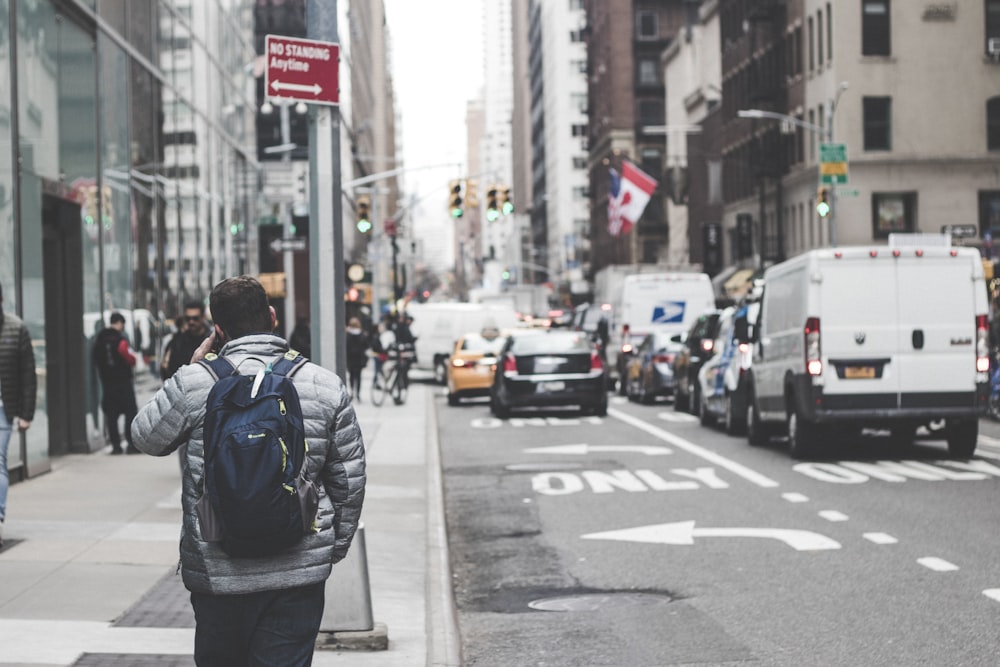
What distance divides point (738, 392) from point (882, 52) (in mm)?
37132

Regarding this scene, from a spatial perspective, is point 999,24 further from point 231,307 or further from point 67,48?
point 231,307

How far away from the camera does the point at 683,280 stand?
38531mm

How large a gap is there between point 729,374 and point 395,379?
12084 mm

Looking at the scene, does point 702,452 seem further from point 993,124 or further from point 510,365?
point 993,124

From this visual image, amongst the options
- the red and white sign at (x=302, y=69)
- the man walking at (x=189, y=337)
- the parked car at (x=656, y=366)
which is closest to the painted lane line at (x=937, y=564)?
the red and white sign at (x=302, y=69)

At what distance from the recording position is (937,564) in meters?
10.7

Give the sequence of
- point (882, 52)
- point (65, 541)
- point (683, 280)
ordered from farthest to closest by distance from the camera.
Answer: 1. point (882, 52)
2. point (683, 280)
3. point (65, 541)

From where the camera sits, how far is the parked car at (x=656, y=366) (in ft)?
107

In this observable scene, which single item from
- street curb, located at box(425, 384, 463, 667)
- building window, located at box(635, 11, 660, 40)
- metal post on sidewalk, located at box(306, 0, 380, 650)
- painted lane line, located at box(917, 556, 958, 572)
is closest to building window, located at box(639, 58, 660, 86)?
building window, located at box(635, 11, 660, 40)

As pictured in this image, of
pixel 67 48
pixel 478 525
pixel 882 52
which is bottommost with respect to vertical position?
pixel 478 525

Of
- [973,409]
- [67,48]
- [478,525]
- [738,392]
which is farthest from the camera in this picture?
[738,392]

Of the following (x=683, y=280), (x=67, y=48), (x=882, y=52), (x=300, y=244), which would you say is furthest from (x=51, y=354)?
(x=882, y=52)

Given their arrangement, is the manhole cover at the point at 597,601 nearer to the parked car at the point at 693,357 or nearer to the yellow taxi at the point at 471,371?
the parked car at the point at 693,357

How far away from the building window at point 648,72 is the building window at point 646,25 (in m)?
1.94
